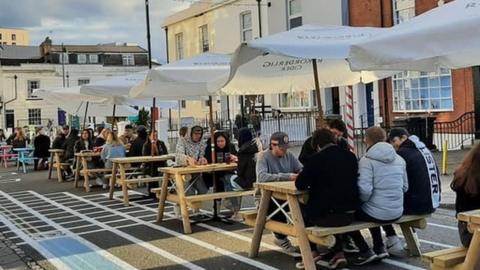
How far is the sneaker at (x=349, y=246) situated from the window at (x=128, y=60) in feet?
222

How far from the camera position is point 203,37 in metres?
38.0

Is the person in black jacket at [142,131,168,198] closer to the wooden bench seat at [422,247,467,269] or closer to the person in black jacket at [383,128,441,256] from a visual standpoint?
the person in black jacket at [383,128,441,256]

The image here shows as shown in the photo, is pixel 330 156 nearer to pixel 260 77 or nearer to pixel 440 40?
pixel 440 40

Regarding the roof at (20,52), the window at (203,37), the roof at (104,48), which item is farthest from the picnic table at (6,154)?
the roof at (20,52)

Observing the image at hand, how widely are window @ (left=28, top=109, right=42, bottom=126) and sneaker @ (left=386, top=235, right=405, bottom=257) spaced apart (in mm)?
61658

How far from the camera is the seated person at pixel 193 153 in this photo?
9750mm

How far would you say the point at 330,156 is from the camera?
6.14 metres

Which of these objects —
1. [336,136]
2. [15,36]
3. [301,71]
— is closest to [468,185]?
[336,136]

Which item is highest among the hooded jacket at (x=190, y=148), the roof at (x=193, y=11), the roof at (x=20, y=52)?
the roof at (x=20, y=52)

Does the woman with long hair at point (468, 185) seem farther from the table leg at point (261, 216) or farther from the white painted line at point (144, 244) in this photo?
the white painted line at point (144, 244)

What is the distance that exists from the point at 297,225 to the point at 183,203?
9.73 ft

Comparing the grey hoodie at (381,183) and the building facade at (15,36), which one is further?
the building facade at (15,36)

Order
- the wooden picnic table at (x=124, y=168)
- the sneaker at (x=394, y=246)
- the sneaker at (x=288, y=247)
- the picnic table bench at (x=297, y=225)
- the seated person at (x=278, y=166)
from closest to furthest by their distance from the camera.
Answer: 1. the picnic table bench at (x=297, y=225)
2. the sneaker at (x=394, y=246)
3. the sneaker at (x=288, y=247)
4. the seated person at (x=278, y=166)
5. the wooden picnic table at (x=124, y=168)

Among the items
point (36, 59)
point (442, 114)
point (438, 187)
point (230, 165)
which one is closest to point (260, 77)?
point (230, 165)
